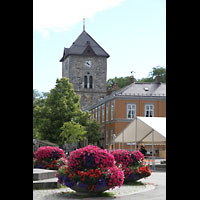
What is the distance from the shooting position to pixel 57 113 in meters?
42.8

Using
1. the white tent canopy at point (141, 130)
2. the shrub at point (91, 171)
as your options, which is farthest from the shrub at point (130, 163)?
the white tent canopy at point (141, 130)

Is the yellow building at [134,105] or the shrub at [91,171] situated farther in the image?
the yellow building at [134,105]

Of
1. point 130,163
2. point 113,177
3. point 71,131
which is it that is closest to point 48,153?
point 130,163

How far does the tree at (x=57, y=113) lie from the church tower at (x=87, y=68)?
25601 millimetres

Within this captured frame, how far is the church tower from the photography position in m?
72.0

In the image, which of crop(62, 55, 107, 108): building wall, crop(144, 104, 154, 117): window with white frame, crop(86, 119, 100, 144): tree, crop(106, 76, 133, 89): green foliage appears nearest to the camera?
crop(144, 104, 154, 117): window with white frame

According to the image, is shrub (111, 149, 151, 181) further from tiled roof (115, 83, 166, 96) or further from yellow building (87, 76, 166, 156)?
tiled roof (115, 83, 166, 96)

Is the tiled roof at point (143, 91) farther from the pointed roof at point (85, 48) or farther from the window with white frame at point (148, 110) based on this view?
the pointed roof at point (85, 48)

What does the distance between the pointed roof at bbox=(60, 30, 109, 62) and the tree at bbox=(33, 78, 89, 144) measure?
29.1m

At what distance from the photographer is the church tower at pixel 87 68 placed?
72.0 metres

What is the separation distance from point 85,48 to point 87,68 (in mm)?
3852

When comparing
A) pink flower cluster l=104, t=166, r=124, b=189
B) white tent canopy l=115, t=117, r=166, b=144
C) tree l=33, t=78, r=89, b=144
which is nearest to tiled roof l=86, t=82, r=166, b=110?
tree l=33, t=78, r=89, b=144
